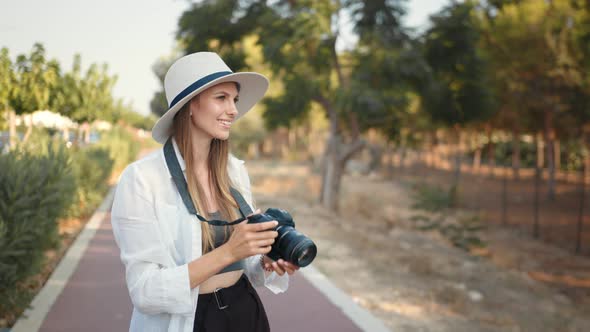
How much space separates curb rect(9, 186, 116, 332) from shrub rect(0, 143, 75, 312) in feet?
0.53

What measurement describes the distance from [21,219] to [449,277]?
7.14 meters

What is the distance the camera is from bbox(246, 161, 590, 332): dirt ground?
22.4 feet

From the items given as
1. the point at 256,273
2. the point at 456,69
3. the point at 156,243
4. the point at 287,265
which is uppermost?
the point at 456,69

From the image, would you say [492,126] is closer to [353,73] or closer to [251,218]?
[353,73]

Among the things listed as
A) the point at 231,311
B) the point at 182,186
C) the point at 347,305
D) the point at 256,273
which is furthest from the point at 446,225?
the point at 182,186

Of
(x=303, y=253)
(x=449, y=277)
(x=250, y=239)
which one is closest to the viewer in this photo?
(x=250, y=239)

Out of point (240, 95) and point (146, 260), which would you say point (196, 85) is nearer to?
point (240, 95)

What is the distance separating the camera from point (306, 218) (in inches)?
532

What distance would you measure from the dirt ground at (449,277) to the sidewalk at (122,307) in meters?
0.66

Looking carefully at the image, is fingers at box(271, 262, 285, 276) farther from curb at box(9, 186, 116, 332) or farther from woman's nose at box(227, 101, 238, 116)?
curb at box(9, 186, 116, 332)

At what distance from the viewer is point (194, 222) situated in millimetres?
1900

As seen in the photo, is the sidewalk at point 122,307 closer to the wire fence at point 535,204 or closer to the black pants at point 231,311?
the black pants at point 231,311

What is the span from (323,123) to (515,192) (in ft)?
58.1

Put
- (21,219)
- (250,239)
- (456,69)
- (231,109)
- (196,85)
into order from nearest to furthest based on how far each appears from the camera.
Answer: (250,239) → (196,85) → (231,109) → (21,219) → (456,69)
